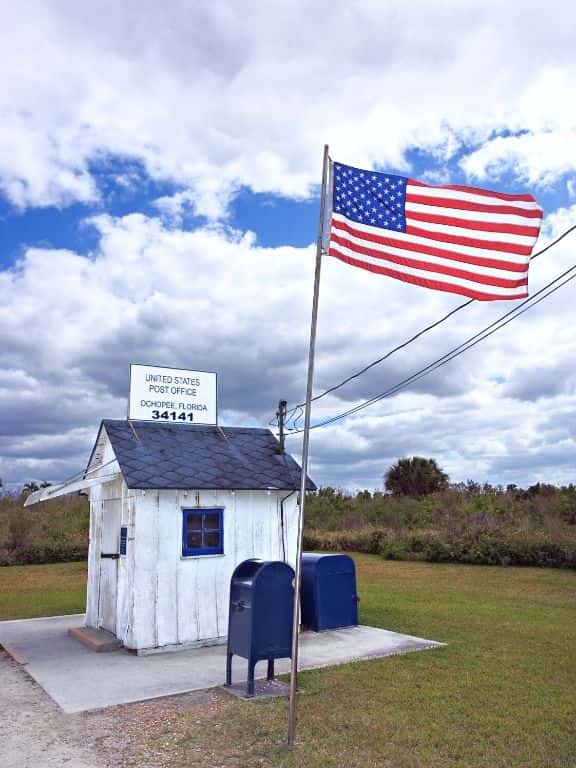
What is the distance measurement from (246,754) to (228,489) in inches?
188

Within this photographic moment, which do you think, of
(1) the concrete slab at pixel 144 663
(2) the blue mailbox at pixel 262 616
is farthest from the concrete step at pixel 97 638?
(2) the blue mailbox at pixel 262 616

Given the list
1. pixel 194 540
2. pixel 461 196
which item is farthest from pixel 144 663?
pixel 461 196

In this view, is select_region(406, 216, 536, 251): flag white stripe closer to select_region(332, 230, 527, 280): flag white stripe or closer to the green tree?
select_region(332, 230, 527, 280): flag white stripe

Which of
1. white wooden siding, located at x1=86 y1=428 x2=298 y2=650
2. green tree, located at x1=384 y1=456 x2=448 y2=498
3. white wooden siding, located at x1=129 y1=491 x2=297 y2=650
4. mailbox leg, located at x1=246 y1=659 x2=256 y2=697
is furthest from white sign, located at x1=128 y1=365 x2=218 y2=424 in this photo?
green tree, located at x1=384 y1=456 x2=448 y2=498

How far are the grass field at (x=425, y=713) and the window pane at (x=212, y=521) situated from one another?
9.50 feet

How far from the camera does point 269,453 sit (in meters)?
11.7

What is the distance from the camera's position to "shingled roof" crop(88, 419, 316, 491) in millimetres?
9797

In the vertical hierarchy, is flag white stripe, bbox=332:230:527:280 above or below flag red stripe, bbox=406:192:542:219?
below

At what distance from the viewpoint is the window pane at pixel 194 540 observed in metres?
9.88

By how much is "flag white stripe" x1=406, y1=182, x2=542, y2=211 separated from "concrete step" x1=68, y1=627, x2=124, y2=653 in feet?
24.1

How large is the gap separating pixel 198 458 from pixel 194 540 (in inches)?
53.0

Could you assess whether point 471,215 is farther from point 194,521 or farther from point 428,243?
point 194,521

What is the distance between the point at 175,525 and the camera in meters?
9.78

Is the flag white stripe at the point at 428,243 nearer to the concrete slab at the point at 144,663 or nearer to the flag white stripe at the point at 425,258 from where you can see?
the flag white stripe at the point at 425,258
